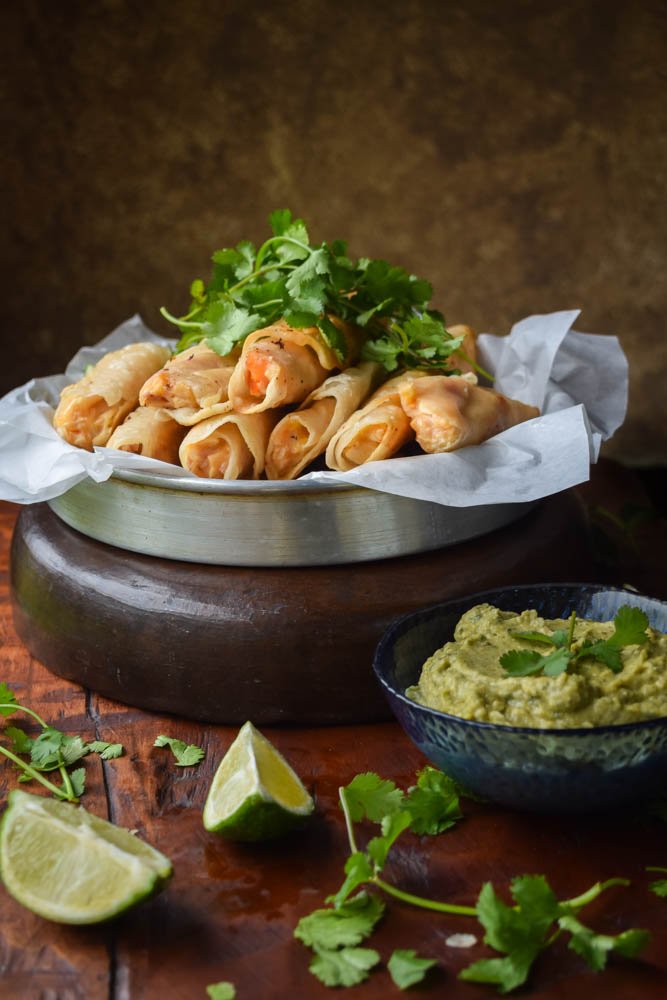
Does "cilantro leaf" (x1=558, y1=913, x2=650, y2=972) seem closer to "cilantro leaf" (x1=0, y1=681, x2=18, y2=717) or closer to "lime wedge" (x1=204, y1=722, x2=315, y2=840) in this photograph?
"lime wedge" (x1=204, y1=722, x2=315, y2=840)

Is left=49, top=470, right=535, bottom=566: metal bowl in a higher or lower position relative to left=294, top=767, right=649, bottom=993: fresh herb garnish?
higher

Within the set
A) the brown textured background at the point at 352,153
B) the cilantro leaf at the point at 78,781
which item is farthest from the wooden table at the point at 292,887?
the brown textured background at the point at 352,153

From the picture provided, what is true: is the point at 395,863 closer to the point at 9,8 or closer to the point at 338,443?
the point at 338,443

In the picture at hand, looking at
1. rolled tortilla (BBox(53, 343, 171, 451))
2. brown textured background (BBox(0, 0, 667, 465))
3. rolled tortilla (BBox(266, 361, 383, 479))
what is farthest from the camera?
brown textured background (BBox(0, 0, 667, 465))

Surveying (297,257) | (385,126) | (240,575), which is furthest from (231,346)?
(385,126)

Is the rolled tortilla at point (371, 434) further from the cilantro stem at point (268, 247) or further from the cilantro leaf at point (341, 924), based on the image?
the cilantro leaf at point (341, 924)

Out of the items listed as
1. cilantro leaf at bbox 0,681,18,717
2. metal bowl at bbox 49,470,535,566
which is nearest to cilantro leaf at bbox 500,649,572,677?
metal bowl at bbox 49,470,535,566

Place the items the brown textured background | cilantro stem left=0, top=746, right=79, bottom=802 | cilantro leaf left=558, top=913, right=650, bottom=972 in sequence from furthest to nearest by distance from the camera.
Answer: the brown textured background → cilantro stem left=0, top=746, right=79, bottom=802 → cilantro leaf left=558, top=913, right=650, bottom=972

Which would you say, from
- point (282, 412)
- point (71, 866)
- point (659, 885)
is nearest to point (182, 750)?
point (71, 866)
